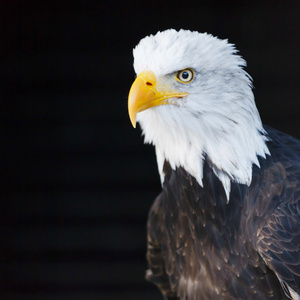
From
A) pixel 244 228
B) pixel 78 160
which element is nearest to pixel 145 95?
pixel 244 228

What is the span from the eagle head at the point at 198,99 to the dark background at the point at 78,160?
2.76 m

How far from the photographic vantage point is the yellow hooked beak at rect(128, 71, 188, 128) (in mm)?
1984

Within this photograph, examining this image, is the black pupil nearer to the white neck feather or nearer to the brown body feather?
the white neck feather

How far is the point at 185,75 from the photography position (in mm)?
2049

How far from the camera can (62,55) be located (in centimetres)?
484

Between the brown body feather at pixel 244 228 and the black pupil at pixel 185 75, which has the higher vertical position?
the black pupil at pixel 185 75

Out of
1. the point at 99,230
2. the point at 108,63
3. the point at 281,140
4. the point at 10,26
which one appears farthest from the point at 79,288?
the point at 281,140

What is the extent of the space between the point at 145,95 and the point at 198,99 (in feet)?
0.66

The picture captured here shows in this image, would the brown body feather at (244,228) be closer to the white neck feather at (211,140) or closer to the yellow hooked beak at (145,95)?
the white neck feather at (211,140)

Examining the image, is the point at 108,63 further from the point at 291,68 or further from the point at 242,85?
the point at 242,85

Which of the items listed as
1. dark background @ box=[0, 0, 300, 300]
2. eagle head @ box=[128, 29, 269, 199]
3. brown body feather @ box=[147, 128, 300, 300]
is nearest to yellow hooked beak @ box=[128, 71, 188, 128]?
eagle head @ box=[128, 29, 269, 199]

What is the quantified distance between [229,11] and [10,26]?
189cm

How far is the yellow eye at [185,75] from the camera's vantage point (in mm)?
2045

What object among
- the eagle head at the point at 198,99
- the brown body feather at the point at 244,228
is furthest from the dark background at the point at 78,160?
the eagle head at the point at 198,99
